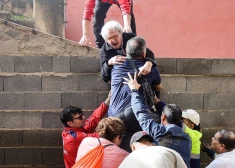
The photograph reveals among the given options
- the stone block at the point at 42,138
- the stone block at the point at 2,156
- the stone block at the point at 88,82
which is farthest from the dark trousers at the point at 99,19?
the stone block at the point at 2,156

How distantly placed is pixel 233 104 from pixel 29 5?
616 cm

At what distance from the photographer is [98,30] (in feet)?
17.9

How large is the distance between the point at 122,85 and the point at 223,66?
1838mm

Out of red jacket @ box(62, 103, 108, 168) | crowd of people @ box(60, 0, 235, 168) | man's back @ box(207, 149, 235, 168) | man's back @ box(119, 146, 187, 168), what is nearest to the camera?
man's back @ box(119, 146, 187, 168)

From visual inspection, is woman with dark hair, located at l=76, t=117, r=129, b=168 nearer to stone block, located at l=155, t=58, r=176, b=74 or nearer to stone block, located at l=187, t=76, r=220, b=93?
stone block, located at l=155, t=58, r=176, b=74

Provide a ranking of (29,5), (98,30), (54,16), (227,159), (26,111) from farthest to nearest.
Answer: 1. (29,5)
2. (54,16)
3. (98,30)
4. (26,111)
5. (227,159)

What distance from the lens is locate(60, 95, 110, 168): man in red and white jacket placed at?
3891mm

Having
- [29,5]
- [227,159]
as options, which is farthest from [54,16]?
[227,159]

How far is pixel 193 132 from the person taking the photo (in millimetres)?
4113

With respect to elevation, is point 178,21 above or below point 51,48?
above

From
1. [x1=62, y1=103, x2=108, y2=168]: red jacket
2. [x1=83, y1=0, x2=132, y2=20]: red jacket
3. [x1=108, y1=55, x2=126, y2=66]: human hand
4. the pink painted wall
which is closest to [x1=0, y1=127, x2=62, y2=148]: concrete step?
[x1=62, y1=103, x2=108, y2=168]: red jacket

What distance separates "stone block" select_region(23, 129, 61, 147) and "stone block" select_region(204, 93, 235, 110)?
1844 millimetres

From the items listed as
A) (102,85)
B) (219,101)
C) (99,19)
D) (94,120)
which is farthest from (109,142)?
(99,19)

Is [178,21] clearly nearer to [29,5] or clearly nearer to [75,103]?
[29,5]
